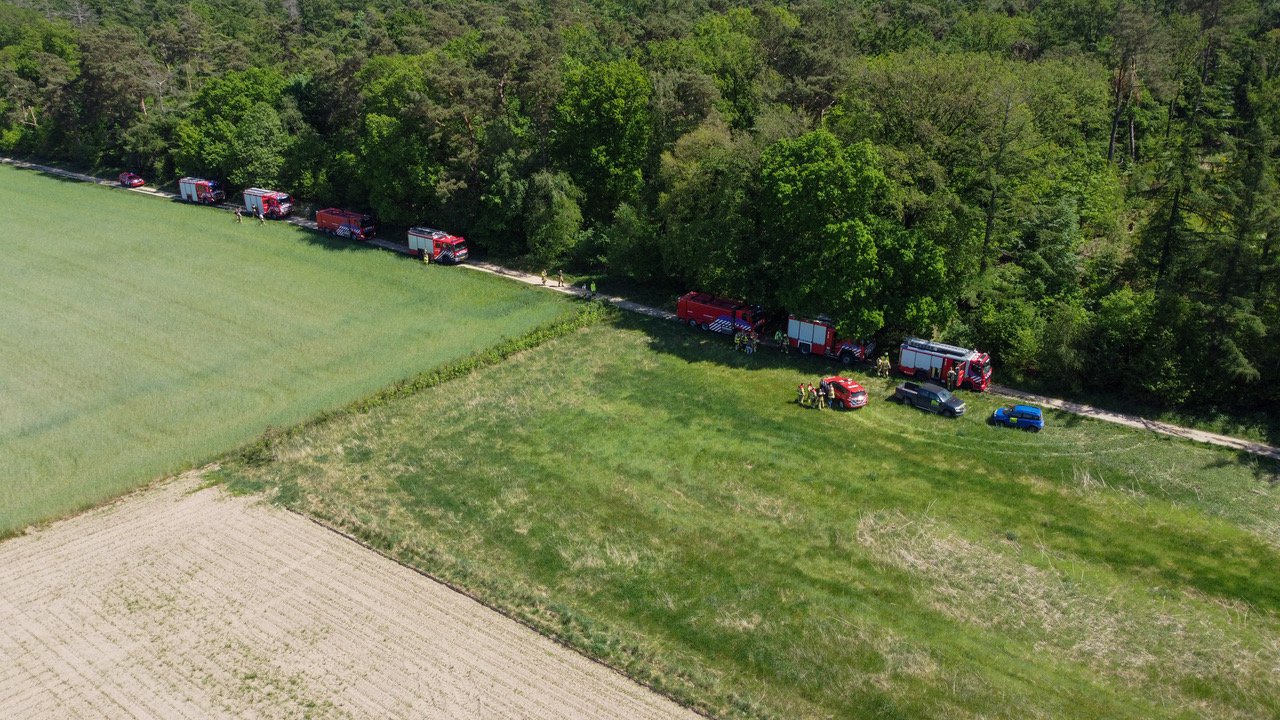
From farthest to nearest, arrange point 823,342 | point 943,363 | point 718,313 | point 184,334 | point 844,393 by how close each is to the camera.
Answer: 1. point 184,334
2. point 718,313
3. point 823,342
4. point 943,363
5. point 844,393

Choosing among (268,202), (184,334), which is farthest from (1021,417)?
(268,202)

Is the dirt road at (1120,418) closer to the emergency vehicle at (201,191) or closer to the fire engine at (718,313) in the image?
the fire engine at (718,313)

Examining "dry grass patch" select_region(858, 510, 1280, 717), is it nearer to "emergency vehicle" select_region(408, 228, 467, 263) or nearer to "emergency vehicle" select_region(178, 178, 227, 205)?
"emergency vehicle" select_region(408, 228, 467, 263)

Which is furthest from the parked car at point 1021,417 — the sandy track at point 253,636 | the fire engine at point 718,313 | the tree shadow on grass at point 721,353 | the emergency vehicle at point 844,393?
the sandy track at point 253,636

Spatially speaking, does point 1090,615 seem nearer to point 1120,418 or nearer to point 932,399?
point 932,399

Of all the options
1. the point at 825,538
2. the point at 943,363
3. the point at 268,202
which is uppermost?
the point at 268,202

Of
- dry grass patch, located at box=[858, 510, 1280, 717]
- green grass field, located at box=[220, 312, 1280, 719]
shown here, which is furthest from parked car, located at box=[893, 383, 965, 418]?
dry grass patch, located at box=[858, 510, 1280, 717]
